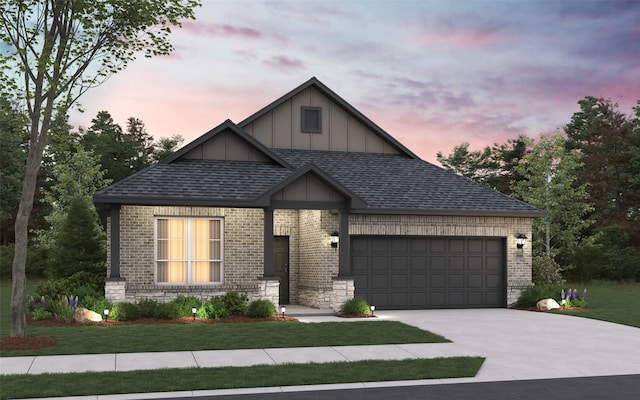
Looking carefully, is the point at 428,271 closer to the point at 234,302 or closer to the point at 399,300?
the point at 399,300

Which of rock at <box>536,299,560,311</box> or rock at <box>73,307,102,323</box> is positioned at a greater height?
rock at <box>73,307,102,323</box>

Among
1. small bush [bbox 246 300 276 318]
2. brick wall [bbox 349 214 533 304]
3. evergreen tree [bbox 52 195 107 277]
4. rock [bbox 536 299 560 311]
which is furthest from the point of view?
evergreen tree [bbox 52 195 107 277]

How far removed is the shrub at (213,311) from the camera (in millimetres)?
18828

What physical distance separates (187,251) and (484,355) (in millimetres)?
10799

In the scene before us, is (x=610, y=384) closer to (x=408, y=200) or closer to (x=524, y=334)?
(x=524, y=334)

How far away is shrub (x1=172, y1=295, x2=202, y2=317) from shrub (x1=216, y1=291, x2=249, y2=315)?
0.69 metres

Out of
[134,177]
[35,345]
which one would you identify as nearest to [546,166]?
[134,177]

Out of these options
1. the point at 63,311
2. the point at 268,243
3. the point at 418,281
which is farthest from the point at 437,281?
the point at 63,311

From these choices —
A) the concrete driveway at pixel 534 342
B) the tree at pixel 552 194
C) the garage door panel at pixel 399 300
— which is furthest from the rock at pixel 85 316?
the tree at pixel 552 194

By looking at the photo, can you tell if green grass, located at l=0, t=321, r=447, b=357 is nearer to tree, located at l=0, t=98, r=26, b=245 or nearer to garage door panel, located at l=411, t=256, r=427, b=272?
garage door panel, located at l=411, t=256, r=427, b=272

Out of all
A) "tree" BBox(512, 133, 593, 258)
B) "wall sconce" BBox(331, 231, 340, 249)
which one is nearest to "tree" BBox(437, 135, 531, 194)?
"tree" BBox(512, 133, 593, 258)

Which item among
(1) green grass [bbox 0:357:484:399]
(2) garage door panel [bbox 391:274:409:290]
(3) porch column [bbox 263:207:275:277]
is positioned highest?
(3) porch column [bbox 263:207:275:277]

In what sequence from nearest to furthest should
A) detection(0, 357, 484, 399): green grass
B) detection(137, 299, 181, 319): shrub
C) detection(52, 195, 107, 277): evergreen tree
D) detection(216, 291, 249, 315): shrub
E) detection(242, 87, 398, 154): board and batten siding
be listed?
1. detection(0, 357, 484, 399): green grass
2. detection(137, 299, 181, 319): shrub
3. detection(216, 291, 249, 315): shrub
4. detection(242, 87, 398, 154): board and batten siding
5. detection(52, 195, 107, 277): evergreen tree

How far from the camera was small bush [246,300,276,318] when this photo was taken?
1906cm
